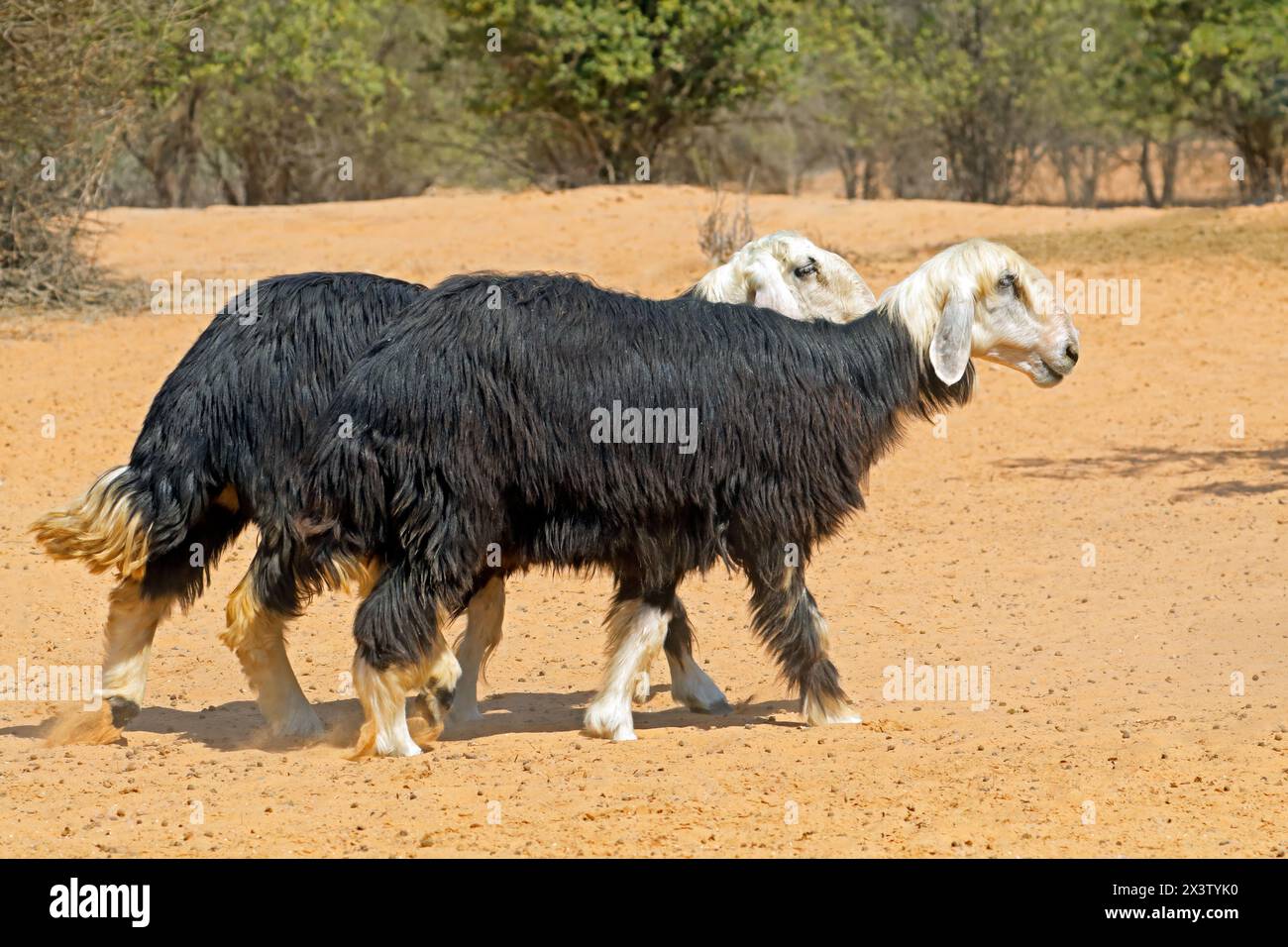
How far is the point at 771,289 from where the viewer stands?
770cm

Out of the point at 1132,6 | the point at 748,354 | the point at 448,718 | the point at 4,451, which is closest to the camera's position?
the point at 748,354

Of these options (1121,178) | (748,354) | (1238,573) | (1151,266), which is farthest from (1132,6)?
(748,354)

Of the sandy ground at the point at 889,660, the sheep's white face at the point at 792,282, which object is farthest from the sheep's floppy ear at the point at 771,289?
the sandy ground at the point at 889,660

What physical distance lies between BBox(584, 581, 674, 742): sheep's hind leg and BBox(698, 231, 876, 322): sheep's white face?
1620 mm

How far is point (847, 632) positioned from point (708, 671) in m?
0.90

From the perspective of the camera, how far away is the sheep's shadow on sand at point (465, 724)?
23.9 feet

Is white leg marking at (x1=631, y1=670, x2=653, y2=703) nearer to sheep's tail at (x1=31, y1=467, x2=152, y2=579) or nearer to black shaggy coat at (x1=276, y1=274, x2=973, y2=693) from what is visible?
black shaggy coat at (x1=276, y1=274, x2=973, y2=693)

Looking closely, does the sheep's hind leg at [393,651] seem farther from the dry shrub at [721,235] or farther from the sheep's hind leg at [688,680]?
the dry shrub at [721,235]

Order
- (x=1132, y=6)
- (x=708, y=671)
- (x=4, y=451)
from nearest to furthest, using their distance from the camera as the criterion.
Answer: (x=708, y=671)
(x=4, y=451)
(x=1132, y=6)

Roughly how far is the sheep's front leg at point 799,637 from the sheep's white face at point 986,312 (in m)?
1.07

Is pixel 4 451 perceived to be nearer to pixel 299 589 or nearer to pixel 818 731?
pixel 299 589

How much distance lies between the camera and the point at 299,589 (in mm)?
6816

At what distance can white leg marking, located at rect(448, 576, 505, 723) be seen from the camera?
756cm

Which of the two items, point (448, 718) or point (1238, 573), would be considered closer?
point (448, 718)
